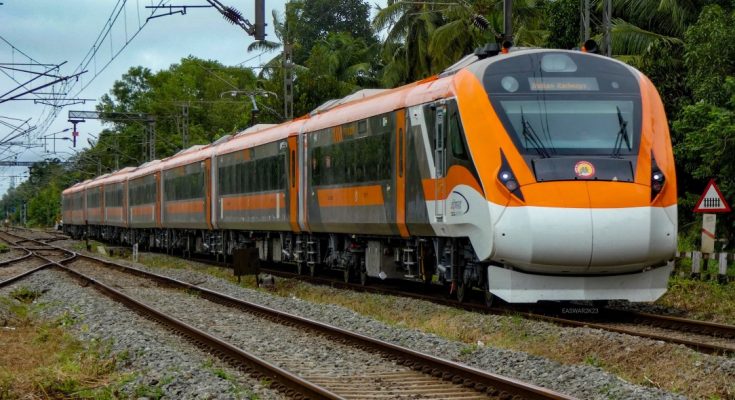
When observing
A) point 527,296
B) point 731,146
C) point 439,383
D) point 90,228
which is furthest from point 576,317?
point 90,228

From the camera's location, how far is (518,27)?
39.6 m

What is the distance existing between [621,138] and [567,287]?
187 cm

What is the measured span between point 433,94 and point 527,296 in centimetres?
325

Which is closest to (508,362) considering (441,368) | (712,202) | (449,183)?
(441,368)

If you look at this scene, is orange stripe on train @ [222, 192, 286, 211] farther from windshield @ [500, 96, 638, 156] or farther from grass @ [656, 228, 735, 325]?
windshield @ [500, 96, 638, 156]

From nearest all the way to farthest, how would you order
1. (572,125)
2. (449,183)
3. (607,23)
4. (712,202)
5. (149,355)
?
(149,355) → (572,125) → (449,183) → (712,202) → (607,23)

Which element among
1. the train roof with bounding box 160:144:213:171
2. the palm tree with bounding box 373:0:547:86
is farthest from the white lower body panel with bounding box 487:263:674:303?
the palm tree with bounding box 373:0:547:86

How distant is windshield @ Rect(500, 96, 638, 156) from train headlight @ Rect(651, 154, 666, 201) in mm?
303

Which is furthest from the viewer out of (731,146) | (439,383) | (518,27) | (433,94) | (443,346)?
(518,27)

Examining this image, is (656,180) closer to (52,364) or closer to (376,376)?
(376,376)

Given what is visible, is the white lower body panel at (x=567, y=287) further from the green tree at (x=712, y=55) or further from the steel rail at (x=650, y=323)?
the green tree at (x=712, y=55)

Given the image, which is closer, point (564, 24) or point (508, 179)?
point (508, 179)

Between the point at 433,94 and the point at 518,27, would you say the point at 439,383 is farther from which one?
the point at 518,27

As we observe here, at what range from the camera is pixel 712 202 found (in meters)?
18.1
